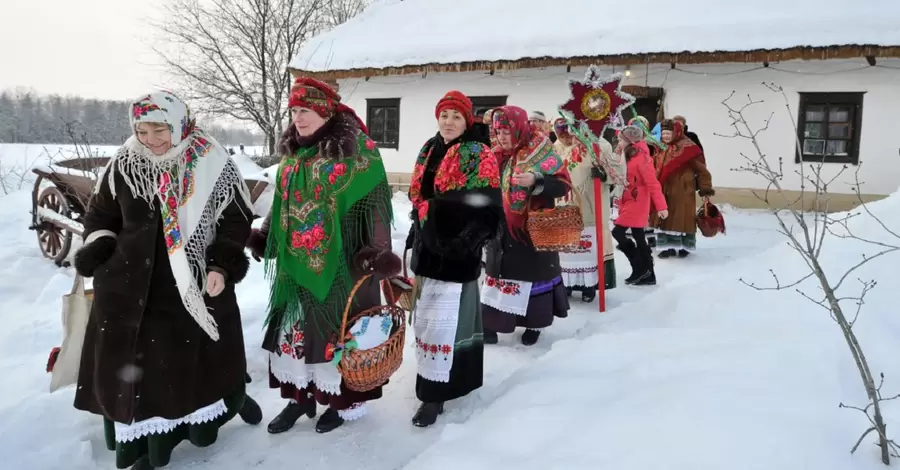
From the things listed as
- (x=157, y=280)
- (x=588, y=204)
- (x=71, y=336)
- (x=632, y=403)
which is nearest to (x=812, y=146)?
(x=588, y=204)

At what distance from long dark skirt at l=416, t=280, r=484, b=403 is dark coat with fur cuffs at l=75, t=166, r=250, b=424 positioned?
1.12 m

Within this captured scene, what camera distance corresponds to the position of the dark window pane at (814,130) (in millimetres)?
10781

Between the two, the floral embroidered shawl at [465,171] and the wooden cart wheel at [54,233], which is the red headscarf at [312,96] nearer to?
the floral embroidered shawl at [465,171]

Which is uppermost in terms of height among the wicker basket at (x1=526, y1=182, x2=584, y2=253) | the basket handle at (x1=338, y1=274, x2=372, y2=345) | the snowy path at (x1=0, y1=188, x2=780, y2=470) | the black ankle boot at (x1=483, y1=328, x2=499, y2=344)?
the wicker basket at (x1=526, y1=182, x2=584, y2=253)

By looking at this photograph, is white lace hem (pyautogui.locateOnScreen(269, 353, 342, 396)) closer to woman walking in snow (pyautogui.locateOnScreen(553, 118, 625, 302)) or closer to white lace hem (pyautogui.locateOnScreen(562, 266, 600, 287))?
woman walking in snow (pyautogui.locateOnScreen(553, 118, 625, 302))

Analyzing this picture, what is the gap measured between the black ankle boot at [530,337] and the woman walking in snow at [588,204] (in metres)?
1.28

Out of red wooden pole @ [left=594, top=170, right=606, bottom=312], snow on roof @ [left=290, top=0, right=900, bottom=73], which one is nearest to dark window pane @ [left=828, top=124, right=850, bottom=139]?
snow on roof @ [left=290, top=0, right=900, bottom=73]

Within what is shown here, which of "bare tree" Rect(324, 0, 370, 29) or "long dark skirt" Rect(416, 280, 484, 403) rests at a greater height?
"bare tree" Rect(324, 0, 370, 29)

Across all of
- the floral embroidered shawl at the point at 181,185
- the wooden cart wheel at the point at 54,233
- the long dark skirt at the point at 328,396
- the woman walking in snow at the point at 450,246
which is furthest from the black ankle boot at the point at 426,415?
the wooden cart wheel at the point at 54,233

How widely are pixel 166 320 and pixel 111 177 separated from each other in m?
0.69

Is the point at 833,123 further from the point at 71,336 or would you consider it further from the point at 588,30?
the point at 71,336

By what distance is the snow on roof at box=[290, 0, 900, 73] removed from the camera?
995 centimetres

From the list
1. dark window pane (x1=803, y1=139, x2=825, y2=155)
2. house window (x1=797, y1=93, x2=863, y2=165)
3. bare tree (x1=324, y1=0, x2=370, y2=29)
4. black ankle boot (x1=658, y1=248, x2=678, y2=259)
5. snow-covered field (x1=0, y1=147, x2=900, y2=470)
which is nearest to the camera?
snow-covered field (x1=0, y1=147, x2=900, y2=470)

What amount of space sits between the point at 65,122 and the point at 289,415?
4170 millimetres
